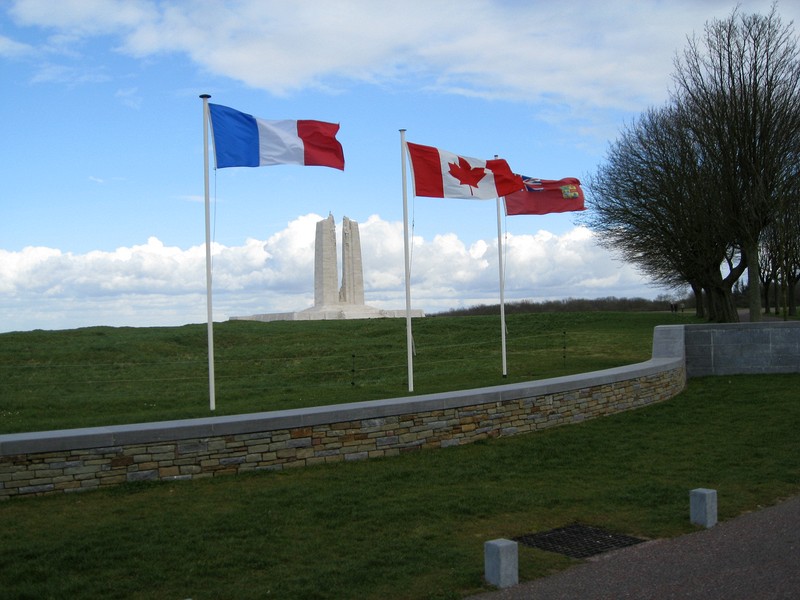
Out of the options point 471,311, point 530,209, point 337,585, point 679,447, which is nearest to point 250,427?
point 337,585

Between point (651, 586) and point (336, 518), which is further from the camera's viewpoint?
point (336, 518)

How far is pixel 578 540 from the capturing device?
710 centimetres

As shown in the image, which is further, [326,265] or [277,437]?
[326,265]

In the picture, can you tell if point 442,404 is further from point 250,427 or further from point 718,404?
point 718,404

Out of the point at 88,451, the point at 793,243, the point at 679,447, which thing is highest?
the point at 793,243

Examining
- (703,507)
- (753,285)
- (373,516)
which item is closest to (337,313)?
(753,285)

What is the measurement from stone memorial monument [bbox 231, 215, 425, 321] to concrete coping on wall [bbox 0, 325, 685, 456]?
2680 cm

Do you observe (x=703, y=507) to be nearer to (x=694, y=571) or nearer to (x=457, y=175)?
(x=694, y=571)

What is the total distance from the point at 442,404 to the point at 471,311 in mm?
45363

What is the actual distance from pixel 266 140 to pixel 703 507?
8475 millimetres

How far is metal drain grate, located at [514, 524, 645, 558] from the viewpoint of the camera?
6804 millimetres

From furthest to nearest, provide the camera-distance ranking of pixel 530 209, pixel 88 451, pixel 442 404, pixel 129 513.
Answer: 1. pixel 530 209
2. pixel 442 404
3. pixel 88 451
4. pixel 129 513

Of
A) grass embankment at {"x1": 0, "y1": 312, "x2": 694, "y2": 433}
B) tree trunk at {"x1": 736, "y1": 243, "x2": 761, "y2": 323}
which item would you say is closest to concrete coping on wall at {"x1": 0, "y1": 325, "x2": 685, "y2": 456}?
grass embankment at {"x1": 0, "y1": 312, "x2": 694, "y2": 433}

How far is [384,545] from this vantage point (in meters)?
6.74
